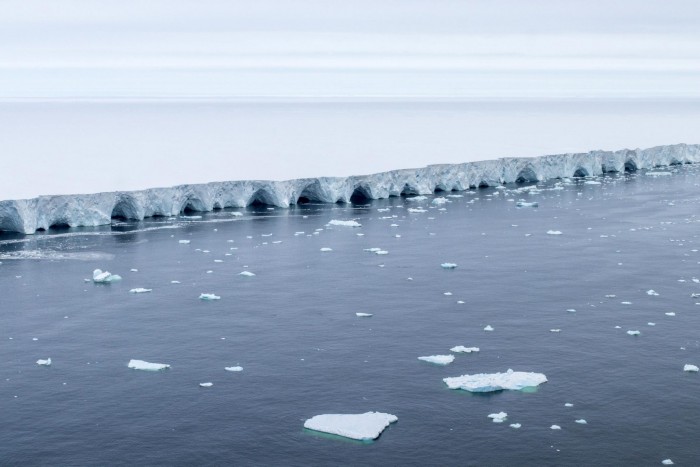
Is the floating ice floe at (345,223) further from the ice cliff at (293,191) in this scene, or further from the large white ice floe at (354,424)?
the large white ice floe at (354,424)

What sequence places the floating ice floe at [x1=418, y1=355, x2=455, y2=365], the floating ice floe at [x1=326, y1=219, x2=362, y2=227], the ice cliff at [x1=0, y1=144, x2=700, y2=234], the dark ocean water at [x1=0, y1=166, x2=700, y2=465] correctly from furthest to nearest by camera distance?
the floating ice floe at [x1=326, y1=219, x2=362, y2=227] < the ice cliff at [x1=0, y1=144, x2=700, y2=234] < the floating ice floe at [x1=418, y1=355, x2=455, y2=365] < the dark ocean water at [x1=0, y1=166, x2=700, y2=465]

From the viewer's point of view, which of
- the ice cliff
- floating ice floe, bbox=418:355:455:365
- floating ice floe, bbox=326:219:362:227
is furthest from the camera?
floating ice floe, bbox=326:219:362:227

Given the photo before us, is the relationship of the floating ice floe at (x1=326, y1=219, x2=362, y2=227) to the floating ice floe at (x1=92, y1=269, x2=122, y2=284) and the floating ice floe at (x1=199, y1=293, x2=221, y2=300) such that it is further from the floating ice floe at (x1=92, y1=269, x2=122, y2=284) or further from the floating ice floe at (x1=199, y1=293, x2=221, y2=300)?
the floating ice floe at (x1=199, y1=293, x2=221, y2=300)

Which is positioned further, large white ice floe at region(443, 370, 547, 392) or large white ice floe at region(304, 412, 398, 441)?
large white ice floe at region(443, 370, 547, 392)

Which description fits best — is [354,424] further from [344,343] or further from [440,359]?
[344,343]

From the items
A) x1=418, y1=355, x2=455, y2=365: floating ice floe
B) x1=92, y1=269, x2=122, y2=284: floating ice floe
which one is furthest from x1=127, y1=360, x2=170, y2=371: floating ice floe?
x1=92, y1=269, x2=122, y2=284: floating ice floe

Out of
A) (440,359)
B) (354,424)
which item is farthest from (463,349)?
(354,424)

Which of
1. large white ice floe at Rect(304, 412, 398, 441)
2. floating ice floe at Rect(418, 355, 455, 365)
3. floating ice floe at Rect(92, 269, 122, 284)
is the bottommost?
large white ice floe at Rect(304, 412, 398, 441)

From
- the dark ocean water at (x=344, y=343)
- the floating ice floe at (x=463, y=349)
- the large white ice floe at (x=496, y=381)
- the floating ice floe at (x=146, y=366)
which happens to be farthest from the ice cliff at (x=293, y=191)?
the large white ice floe at (x=496, y=381)
